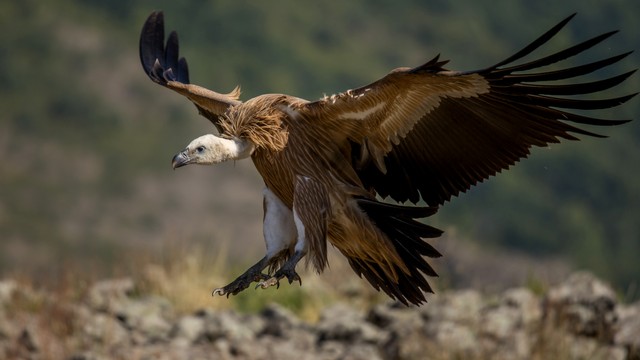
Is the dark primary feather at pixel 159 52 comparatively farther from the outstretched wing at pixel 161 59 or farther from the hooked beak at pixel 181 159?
the hooked beak at pixel 181 159

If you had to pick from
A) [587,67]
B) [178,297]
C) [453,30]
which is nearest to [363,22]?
[453,30]

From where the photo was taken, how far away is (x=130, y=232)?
50.7m

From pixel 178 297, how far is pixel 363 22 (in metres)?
58.1

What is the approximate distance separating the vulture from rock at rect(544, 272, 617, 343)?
103 inches

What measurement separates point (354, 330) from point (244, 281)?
331 cm

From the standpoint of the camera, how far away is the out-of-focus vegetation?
176 feet

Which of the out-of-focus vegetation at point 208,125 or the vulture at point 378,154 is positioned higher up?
the out-of-focus vegetation at point 208,125

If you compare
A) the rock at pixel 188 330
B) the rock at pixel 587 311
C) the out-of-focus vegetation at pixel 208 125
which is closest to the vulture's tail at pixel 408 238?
the rock at pixel 587 311

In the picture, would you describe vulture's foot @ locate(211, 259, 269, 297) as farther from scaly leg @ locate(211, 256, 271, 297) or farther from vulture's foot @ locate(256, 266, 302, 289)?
vulture's foot @ locate(256, 266, 302, 289)

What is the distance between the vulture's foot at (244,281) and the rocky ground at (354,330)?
2.64 metres

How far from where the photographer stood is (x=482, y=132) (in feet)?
24.5

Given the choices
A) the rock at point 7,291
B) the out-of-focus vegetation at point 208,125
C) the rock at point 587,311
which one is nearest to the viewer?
the rock at point 587,311

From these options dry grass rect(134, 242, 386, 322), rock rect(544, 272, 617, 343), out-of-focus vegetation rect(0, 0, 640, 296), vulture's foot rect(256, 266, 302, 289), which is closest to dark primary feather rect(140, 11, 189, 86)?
vulture's foot rect(256, 266, 302, 289)

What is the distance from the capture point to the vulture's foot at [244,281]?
279 inches
